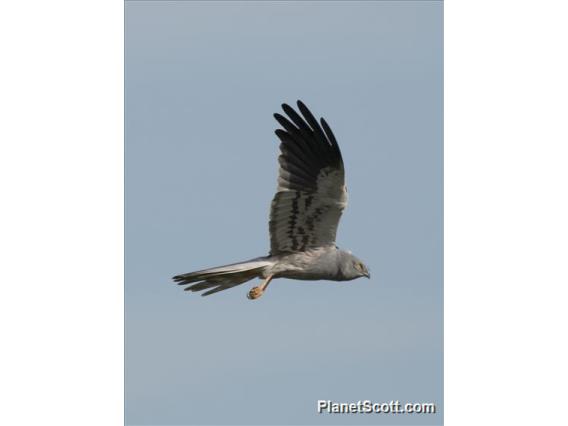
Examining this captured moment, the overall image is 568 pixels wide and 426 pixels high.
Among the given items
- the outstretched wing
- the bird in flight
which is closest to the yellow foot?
the bird in flight

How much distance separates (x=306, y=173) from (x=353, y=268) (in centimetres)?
163

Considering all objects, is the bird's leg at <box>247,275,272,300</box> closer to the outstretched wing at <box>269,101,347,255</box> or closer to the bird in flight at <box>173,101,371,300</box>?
the bird in flight at <box>173,101,371,300</box>

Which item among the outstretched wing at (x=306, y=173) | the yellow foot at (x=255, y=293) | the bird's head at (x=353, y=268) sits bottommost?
the yellow foot at (x=255, y=293)

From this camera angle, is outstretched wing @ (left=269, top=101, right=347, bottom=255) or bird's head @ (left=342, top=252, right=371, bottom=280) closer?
outstretched wing @ (left=269, top=101, right=347, bottom=255)

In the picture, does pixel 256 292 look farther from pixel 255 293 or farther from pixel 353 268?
pixel 353 268

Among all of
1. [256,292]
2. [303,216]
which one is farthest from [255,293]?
[303,216]

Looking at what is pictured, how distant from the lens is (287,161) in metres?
22.9

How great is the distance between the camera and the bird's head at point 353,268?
23547 mm

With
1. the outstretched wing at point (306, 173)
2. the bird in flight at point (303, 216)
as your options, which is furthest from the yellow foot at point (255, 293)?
the outstretched wing at point (306, 173)

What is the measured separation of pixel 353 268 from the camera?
77.6 ft

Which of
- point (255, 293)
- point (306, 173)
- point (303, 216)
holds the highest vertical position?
point (306, 173)

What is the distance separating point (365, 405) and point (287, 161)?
3.37 metres

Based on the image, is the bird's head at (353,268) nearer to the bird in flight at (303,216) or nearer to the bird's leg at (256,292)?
the bird in flight at (303,216)

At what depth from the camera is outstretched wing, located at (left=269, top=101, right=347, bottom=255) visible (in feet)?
74.8
